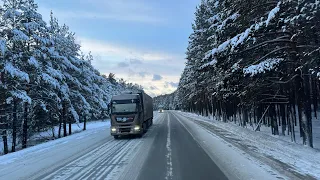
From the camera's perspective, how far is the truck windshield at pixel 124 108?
65.4 ft

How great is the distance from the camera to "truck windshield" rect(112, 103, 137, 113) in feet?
65.4

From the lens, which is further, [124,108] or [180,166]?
[124,108]

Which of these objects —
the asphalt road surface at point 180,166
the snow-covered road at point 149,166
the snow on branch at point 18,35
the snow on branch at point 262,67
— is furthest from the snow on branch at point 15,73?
the snow on branch at point 262,67

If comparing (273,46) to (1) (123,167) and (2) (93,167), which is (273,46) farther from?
(2) (93,167)

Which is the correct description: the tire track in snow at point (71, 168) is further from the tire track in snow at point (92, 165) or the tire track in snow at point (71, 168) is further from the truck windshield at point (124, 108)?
the truck windshield at point (124, 108)

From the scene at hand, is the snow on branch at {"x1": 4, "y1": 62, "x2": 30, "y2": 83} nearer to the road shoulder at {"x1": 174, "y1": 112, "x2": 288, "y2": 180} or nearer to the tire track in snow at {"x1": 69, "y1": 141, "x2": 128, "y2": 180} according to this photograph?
the tire track in snow at {"x1": 69, "y1": 141, "x2": 128, "y2": 180}

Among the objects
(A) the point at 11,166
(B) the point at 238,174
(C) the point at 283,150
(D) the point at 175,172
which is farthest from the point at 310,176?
(A) the point at 11,166

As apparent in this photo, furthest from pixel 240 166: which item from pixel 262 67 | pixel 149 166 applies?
pixel 262 67

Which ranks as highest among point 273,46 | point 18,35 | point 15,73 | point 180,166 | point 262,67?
point 18,35

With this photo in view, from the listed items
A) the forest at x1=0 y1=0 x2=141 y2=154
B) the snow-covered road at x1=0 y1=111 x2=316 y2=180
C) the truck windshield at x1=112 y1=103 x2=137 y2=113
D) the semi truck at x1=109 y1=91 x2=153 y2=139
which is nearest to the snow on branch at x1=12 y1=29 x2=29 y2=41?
the forest at x1=0 y1=0 x2=141 y2=154

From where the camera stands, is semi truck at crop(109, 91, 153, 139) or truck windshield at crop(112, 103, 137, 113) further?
truck windshield at crop(112, 103, 137, 113)

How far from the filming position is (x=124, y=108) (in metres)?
20.0

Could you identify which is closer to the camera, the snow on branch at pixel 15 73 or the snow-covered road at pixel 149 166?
the snow-covered road at pixel 149 166

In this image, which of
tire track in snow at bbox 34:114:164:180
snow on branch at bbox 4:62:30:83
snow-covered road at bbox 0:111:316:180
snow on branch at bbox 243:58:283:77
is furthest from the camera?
snow on branch at bbox 4:62:30:83
